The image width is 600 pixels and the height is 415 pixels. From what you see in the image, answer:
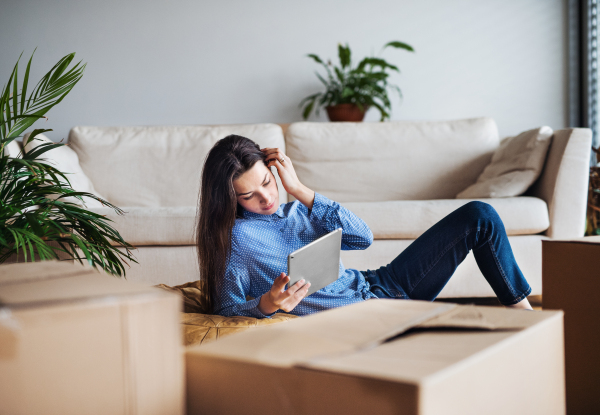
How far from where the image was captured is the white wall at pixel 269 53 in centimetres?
289

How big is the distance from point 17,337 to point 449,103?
9.76 ft

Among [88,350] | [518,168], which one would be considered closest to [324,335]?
[88,350]

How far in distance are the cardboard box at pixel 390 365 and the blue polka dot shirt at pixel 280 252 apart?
0.64 metres

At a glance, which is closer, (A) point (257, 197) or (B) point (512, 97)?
(A) point (257, 197)

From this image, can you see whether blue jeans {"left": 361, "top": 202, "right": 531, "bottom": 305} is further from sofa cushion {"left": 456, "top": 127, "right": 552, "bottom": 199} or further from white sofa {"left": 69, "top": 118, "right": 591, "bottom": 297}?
sofa cushion {"left": 456, "top": 127, "right": 552, "bottom": 199}

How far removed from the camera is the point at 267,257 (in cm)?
122

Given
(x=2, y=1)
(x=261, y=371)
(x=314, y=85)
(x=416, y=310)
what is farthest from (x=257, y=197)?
(x=2, y=1)

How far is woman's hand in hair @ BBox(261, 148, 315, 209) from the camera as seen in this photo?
1289 millimetres

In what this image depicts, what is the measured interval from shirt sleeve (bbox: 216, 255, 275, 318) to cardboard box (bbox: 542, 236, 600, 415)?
656 mm

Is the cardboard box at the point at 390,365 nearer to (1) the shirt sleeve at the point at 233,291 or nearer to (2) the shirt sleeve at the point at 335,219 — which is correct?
(1) the shirt sleeve at the point at 233,291

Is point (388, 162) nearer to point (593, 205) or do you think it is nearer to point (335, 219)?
point (593, 205)

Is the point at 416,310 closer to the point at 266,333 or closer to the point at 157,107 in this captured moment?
the point at 266,333

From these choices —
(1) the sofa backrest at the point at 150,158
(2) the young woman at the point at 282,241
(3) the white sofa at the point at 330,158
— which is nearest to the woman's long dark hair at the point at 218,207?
(2) the young woman at the point at 282,241

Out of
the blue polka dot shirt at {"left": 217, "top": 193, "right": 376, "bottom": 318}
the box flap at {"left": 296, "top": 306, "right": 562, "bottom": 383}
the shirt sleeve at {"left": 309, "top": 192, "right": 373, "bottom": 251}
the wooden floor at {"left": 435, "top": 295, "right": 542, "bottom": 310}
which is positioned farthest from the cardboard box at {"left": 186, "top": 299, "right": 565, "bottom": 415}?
the wooden floor at {"left": 435, "top": 295, "right": 542, "bottom": 310}
